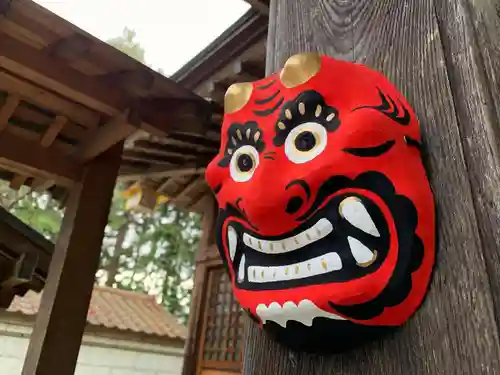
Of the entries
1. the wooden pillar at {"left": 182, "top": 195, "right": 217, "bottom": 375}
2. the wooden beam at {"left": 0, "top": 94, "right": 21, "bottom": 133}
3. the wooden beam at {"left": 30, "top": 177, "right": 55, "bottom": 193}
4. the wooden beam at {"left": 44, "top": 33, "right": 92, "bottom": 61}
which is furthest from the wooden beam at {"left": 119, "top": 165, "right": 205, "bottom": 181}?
the wooden beam at {"left": 44, "top": 33, "right": 92, "bottom": 61}

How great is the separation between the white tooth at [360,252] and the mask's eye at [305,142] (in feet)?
0.41

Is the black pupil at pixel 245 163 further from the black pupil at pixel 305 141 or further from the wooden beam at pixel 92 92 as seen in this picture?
the wooden beam at pixel 92 92

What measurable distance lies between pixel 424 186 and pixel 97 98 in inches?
82.2

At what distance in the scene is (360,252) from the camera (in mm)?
585

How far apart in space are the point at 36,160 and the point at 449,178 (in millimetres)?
2558

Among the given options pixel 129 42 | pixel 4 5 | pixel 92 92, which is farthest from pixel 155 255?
pixel 4 5

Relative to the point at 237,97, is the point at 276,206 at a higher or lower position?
lower

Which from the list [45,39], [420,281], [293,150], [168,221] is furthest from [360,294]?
[168,221]

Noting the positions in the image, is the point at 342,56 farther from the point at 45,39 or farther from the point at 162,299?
the point at 162,299

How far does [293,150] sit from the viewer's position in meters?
0.64

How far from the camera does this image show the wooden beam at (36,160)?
2570 mm

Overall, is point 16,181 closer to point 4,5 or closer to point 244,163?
point 4,5

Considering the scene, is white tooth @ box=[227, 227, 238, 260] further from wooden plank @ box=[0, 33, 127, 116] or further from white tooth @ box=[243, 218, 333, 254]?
wooden plank @ box=[0, 33, 127, 116]

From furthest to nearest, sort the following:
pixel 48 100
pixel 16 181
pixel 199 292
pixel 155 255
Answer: pixel 155 255, pixel 199 292, pixel 16 181, pixel 48 100
